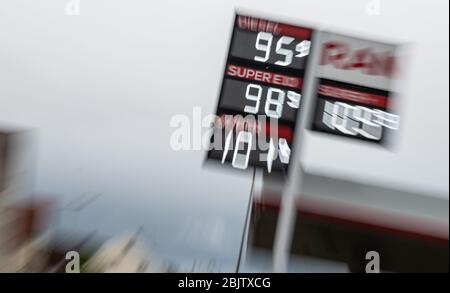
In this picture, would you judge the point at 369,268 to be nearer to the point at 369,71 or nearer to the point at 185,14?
the point at 369,71

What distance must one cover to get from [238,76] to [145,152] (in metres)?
3.68

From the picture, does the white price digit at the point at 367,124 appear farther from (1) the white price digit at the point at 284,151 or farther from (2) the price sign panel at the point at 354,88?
(1) the white price digit at the point at 284,151

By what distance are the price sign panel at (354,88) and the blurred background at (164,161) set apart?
0.80 meters

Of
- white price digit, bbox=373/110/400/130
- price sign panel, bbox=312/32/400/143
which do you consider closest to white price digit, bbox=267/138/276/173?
price sign panel, bbox=312/32/400/143

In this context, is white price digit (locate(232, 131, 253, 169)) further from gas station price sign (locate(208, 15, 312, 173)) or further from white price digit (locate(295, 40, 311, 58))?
white price digit (locate(295, 40, 311, 58))

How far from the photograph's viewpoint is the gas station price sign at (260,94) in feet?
10.1

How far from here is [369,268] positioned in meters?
3.72

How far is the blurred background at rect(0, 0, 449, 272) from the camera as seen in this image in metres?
4.56

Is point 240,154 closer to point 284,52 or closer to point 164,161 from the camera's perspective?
point 284,52

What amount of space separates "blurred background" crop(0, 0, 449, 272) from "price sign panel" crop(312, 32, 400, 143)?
80 centimetres

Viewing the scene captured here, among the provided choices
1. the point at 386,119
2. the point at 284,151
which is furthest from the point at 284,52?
the point at 386,119
